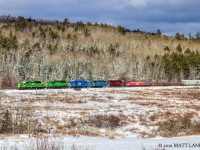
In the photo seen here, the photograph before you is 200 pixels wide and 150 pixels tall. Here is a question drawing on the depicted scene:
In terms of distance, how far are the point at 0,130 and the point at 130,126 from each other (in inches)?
470

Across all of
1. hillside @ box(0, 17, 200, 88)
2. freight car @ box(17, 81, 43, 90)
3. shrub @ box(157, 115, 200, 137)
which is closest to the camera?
shrub @ box(157, 115, 200, 137)

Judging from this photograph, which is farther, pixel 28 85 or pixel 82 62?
pixel 82 62

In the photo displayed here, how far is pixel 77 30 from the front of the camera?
18662 cm

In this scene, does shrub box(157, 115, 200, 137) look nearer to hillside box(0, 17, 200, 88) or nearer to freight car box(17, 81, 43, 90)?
freight car box(17, 81, 43, 90)

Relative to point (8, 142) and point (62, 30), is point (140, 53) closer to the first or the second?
point (62, 30)

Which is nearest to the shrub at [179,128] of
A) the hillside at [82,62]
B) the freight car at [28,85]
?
the freight car at [28,85]

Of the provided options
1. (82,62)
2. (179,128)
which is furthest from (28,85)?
(179,128)

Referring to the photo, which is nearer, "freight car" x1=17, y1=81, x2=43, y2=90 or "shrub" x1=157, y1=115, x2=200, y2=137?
"shrub" x1=157, y1=115, x2=200, y2=137

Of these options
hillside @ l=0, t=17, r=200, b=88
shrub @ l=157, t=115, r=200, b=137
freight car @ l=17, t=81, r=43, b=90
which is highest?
hillside @ l=0, t=17, r=200, b=88

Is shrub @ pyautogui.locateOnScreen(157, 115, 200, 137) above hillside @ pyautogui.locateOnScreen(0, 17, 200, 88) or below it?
below

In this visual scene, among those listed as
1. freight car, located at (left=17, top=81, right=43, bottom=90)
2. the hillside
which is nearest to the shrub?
freight car, located at (left=17, top=81, right=43, bottom=90)

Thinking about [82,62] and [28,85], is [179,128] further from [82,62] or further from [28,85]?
[82,62]

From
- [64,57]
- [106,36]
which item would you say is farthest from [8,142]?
[106,36]

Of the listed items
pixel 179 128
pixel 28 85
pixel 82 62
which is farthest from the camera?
pixel 82 62
